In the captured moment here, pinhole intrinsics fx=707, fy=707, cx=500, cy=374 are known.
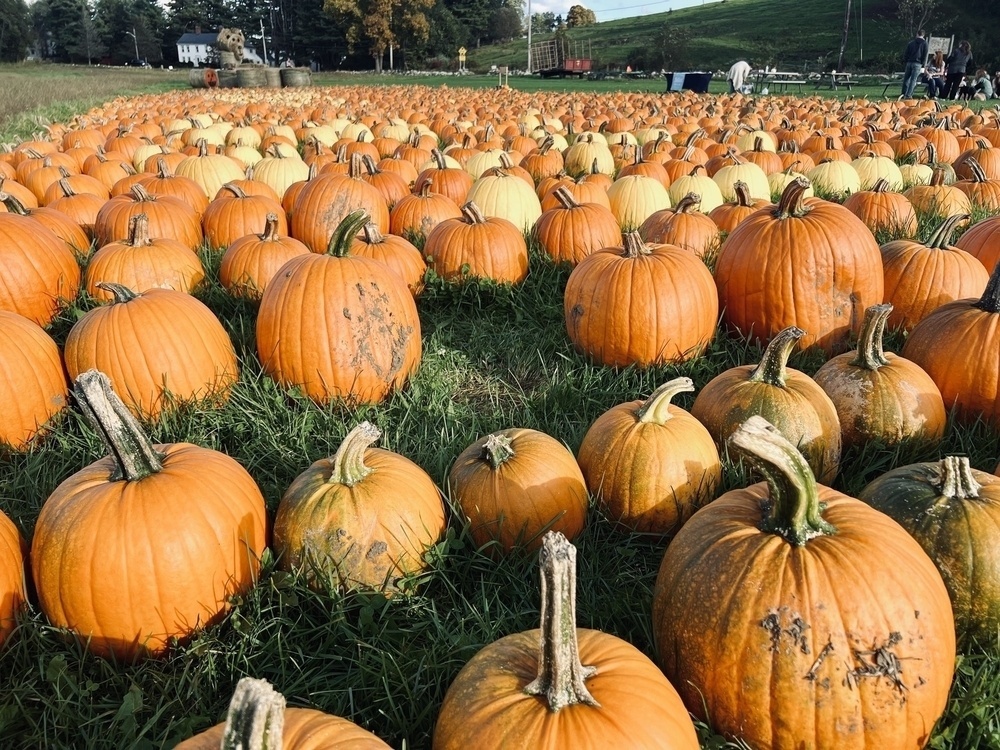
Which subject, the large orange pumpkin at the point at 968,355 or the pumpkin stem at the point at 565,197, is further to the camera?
the pumpkin stem at the point at 565,197

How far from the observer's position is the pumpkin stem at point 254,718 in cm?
117

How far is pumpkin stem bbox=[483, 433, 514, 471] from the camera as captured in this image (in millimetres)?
2781

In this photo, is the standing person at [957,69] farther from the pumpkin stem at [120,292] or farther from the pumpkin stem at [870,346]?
the pumpkin stem at [120,292]

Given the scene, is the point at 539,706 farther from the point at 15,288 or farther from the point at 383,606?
the point at 15,288

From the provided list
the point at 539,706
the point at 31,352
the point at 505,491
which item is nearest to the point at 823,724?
the point at 539,706

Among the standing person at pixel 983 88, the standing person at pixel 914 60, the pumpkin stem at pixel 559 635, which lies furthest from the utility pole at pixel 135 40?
the pumpkin stem at pixel 559 635

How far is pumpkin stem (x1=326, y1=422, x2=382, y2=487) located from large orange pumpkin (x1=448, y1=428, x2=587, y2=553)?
46 cm

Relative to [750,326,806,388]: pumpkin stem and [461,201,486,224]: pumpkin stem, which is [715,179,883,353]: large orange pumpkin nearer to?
[750,326,806,388]: pumpkin stem

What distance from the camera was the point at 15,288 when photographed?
175 inches

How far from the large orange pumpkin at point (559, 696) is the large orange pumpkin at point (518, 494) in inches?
36.7

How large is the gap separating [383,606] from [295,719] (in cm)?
92

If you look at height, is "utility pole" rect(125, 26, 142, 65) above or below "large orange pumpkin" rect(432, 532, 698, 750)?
above

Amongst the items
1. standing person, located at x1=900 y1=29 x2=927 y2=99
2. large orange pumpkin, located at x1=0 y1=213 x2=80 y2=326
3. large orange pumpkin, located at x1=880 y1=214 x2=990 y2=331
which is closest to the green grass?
large orange pumpkin, located at x1=880 y1=214 x2=990 y2=331

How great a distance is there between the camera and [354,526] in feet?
8.16
